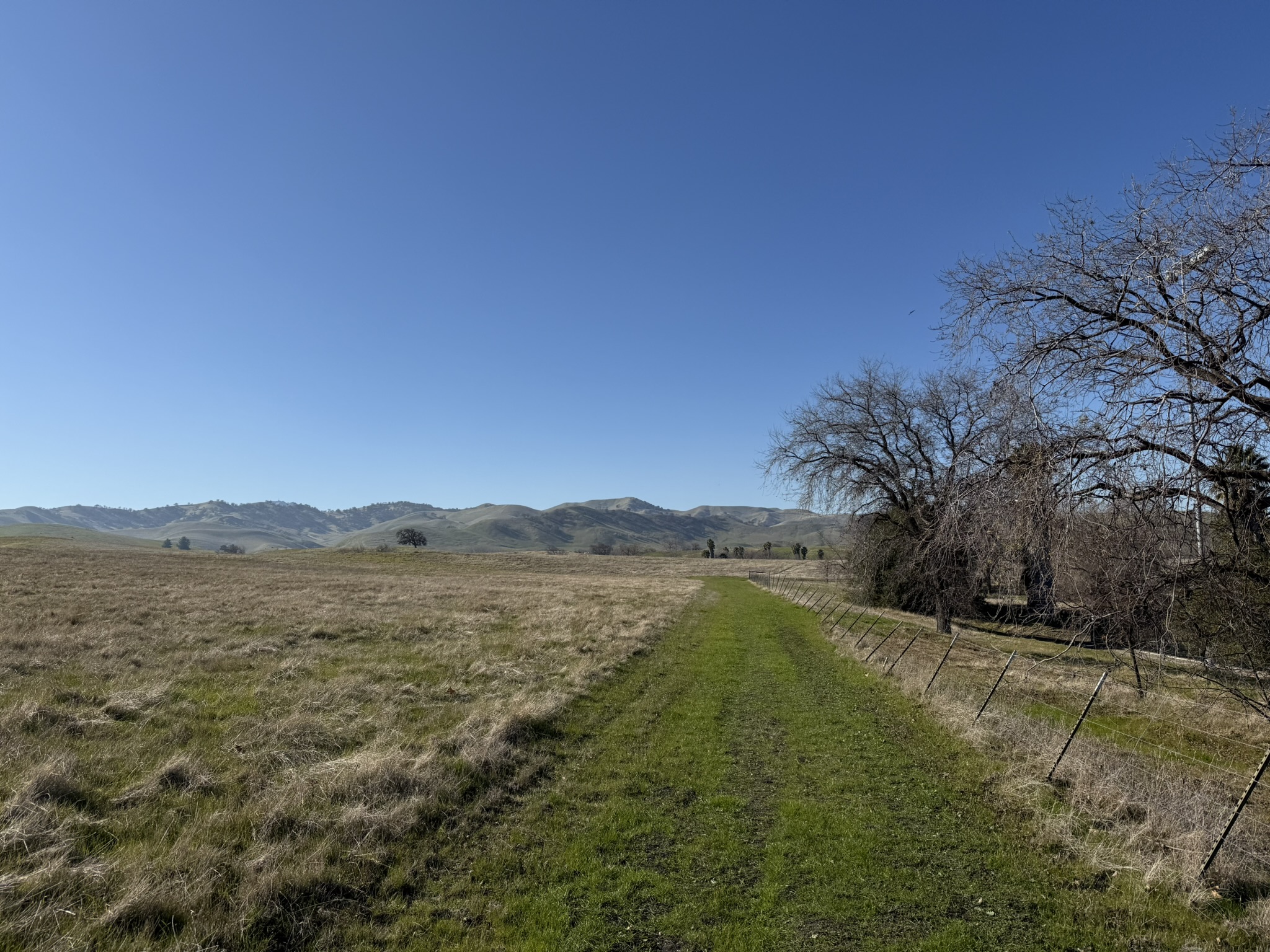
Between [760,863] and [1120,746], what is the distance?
1007 cm

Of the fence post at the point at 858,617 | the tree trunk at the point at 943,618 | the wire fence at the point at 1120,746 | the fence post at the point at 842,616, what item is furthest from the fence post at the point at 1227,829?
the tree trunk at the point at 943,618

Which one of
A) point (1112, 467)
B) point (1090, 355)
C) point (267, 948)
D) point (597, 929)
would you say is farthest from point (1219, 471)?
point (267, 948)

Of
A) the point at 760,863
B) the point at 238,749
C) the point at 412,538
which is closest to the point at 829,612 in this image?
the point at 760,863

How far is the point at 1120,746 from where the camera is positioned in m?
12.5

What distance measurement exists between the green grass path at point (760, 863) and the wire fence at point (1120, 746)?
0.91 m

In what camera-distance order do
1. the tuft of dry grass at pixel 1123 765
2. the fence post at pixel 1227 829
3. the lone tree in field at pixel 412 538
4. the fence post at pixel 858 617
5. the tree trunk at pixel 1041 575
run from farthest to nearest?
the lone tree in field at pixel 412 538 → the fence post at pixel 858 617 → the tree trunk at pixel 1041 575 → the tuft of dry grass at pixel 1123 765 → the fence post at pixel 1227 829

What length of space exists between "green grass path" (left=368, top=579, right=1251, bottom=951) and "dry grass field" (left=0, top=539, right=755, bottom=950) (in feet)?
3.62

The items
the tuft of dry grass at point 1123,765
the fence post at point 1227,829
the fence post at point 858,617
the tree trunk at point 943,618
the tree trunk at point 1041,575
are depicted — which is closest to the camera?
the fence post at point 1227,829

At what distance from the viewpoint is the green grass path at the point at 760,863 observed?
19.2 feet

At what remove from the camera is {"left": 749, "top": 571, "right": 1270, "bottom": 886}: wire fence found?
723cm

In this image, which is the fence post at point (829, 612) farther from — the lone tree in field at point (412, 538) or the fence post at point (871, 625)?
the lone tree in field at point (412, 538)

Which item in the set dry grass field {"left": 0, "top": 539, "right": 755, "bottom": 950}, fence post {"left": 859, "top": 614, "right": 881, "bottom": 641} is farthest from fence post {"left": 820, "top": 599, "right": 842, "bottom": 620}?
dry grass field {"left": 0, "top": 539, "right": 755, "bottom": 950}

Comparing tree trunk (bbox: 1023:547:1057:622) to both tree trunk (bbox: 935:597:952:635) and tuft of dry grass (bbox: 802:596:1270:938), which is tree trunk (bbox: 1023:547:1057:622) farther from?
tree trunk (bbox: 935:597:952:635)

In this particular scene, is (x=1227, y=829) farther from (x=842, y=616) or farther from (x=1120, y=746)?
(x=842, y=616)
